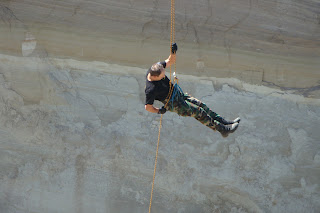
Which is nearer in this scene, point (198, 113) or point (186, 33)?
point (198, 113)

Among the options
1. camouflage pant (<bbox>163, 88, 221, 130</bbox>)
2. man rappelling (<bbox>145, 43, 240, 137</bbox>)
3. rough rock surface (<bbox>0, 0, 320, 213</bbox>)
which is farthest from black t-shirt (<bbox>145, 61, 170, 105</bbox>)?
rough rock surface (<bbox>0, 0, 320, 213</bbox>)

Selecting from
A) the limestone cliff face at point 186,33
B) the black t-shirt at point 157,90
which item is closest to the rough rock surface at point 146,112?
the limestone cliff face at point 186,33

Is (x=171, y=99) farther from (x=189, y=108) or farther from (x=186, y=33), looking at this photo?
(x=186, y=33)

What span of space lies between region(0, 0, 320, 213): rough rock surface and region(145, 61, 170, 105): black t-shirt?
1822mm

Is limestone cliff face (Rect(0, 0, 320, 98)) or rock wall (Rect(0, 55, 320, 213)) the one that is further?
rock wall (Rect(0, 55, 320, 213))

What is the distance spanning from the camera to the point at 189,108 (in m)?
3.84

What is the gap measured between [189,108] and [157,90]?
43cm

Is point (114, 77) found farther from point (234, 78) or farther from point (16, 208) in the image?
point (16, 208)

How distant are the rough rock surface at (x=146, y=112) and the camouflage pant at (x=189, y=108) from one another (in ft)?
5.41

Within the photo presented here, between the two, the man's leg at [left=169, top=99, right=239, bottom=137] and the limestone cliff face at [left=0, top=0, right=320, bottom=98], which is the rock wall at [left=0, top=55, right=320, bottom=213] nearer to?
the limestone cliff face at [left=0, top=0, right=320, bottom=98]

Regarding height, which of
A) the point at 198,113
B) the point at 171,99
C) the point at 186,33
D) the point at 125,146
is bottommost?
the point at 125,146

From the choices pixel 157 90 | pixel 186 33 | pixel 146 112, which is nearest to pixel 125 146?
pixel 146 112

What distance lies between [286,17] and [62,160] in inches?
164

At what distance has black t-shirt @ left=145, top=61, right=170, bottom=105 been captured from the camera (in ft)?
11.9
